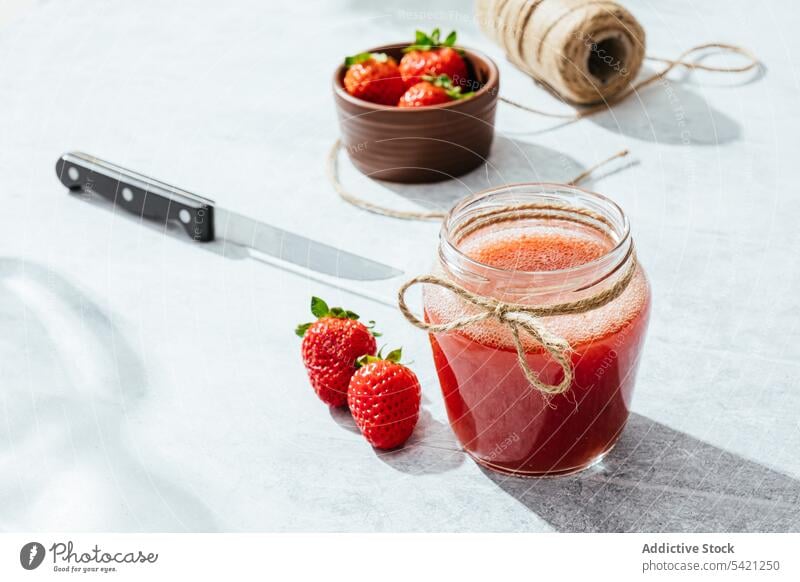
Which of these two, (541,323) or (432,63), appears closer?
(541,323)

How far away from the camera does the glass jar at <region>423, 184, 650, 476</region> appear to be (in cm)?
86

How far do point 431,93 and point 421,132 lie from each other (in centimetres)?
6

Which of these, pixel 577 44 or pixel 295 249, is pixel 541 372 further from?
pixel 577 44

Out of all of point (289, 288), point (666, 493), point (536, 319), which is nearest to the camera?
point (536, 319)

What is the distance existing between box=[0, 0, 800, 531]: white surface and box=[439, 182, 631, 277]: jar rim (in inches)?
9.7

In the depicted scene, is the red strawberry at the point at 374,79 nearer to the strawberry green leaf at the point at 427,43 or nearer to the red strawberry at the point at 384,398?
the strawberry green leaf at the point at 427,43

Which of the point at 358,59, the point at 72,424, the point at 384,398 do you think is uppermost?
the point at 358,59

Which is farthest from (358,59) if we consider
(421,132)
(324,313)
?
(324,313)

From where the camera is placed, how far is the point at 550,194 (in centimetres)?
97

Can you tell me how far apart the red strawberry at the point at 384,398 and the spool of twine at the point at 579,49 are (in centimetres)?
79

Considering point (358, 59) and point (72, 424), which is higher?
point (358, 59)

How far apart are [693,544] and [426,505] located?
253mm

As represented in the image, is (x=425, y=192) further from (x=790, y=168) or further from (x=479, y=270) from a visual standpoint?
(x=479, y=270)

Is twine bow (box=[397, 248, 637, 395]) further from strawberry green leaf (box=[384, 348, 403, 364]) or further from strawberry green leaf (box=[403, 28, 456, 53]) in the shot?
strawberry green leaf (box=[403, 28, 456, 53])
